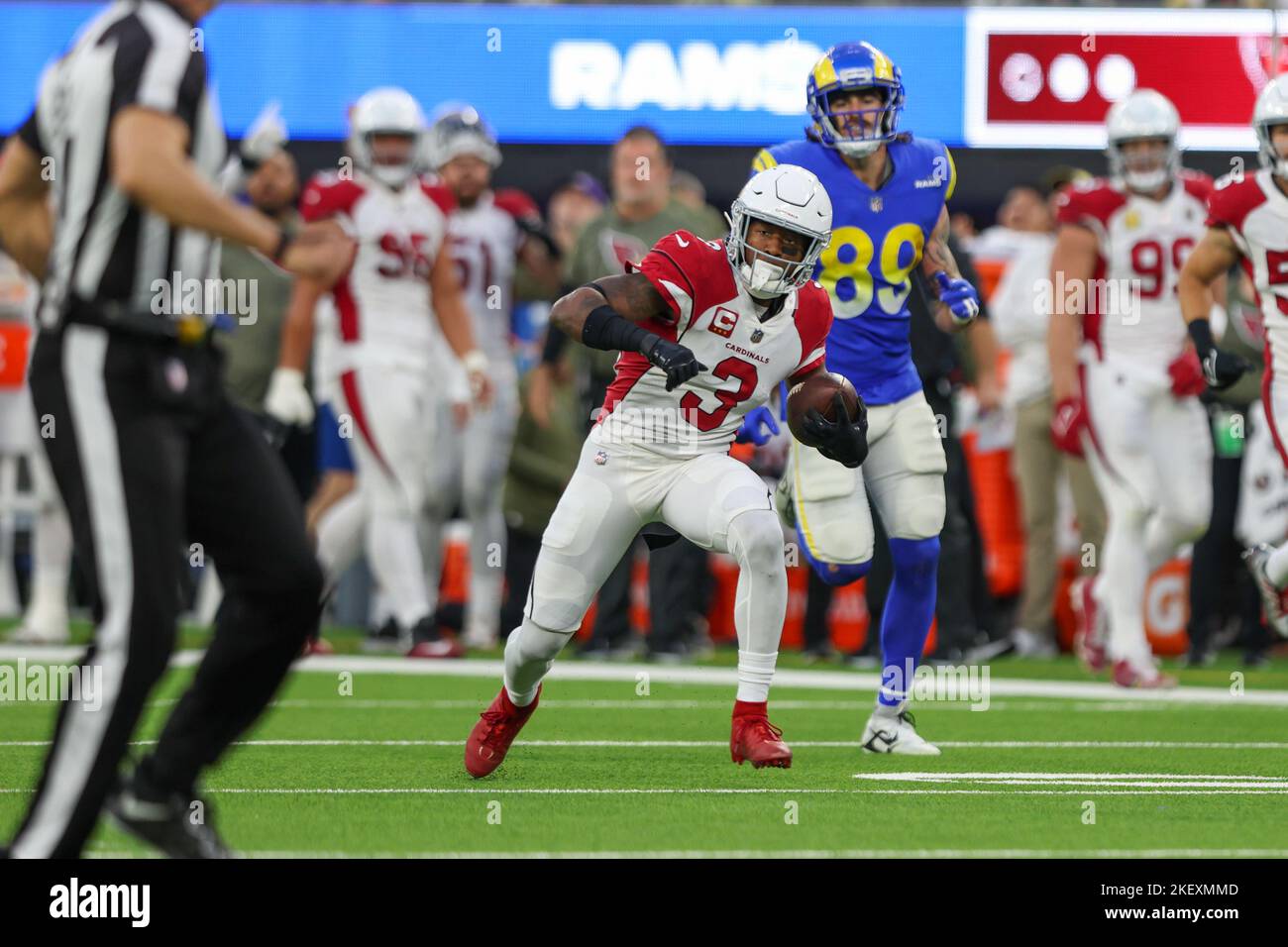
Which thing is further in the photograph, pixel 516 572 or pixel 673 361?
pixel 516 572

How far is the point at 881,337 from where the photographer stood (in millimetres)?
7355

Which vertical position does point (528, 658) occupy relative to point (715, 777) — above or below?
above

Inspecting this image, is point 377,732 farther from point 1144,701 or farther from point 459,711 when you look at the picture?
point 1144,701

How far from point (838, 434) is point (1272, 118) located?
2364 mm

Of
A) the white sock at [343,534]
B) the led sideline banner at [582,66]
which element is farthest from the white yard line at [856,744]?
the led sideline banner at [582,66]

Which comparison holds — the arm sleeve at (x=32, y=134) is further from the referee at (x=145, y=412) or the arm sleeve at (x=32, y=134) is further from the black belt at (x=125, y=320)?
the black belt at (x=125, y=320)

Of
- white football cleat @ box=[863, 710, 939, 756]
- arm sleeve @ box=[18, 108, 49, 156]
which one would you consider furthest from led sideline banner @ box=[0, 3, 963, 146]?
arm sleeve @ box=[18, 108, 49, 156]

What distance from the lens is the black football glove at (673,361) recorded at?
19.0ft

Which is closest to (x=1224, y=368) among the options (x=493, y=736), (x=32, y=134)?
(x=493, y=736)

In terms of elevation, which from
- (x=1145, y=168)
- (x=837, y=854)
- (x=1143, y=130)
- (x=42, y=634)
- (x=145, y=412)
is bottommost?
(x=837, y=854)

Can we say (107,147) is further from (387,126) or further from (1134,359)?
(387,126)

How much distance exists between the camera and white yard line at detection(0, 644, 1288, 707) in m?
9.60

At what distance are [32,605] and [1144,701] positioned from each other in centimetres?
561

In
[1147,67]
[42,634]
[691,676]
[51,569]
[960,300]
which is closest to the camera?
[960,300]
